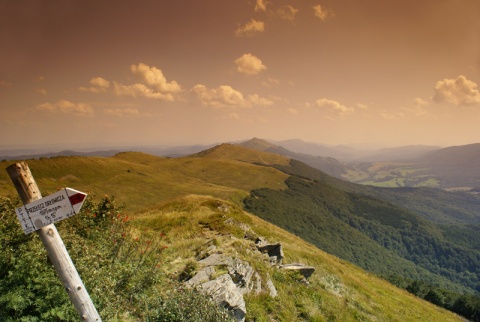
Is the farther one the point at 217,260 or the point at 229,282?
the point at 217,260

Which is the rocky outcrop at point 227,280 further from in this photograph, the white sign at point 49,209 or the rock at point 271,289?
the white sign at point 49,209

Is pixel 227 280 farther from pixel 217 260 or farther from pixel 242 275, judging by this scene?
pixel 217 260

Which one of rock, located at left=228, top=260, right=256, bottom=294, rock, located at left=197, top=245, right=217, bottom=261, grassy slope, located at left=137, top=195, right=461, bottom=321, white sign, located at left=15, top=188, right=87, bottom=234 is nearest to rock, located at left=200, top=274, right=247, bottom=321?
grassy slope, located at left=137, top=195, right=461, bottom=321

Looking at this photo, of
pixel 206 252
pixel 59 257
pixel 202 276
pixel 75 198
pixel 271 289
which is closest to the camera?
pixel 75 198

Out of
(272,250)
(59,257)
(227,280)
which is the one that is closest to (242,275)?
(227,280)

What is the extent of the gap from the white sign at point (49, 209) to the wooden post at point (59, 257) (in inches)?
9.9

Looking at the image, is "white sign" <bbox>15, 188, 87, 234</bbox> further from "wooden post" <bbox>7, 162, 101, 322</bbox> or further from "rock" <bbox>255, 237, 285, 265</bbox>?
"rock" <bbox>255, 237, 285, 265</bbox>

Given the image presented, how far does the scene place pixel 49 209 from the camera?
234 inches

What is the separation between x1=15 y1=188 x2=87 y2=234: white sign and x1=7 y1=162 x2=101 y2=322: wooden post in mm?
252

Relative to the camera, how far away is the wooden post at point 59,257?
6125 mm

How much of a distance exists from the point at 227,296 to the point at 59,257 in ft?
22.9

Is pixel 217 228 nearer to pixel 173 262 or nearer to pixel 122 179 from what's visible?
pixel 173 262

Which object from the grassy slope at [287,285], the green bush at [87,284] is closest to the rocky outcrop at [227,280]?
the grassy slope at [287,285]

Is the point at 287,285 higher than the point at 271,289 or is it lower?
lower
